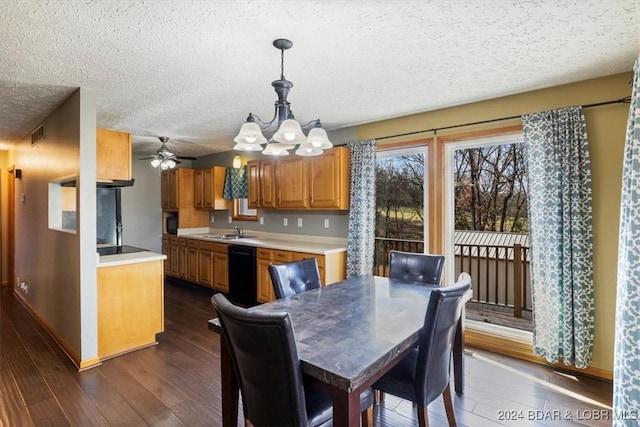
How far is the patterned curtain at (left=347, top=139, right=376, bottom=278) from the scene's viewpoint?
393cm

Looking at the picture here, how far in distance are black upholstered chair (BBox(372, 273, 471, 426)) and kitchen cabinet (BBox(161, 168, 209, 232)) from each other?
5.29 m

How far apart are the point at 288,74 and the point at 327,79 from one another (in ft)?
1.06

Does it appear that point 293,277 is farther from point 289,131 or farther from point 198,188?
point 198,188

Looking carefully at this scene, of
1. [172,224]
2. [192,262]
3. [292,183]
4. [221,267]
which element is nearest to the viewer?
[292,183]

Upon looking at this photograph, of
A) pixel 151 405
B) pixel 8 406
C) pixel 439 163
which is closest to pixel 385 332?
pixel 151 405

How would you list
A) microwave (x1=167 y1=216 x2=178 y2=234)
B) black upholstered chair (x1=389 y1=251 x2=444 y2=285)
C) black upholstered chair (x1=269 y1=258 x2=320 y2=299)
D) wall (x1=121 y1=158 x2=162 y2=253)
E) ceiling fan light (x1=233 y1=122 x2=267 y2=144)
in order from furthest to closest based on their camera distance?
microwave (x1=167 y1=216 x2=178 y2=234) < wall (x1=121 y1=158 x2=162 y2=253) < black upholstered chair (x1=389 y1=251 x2=444 y2=285) < black upholstered chair (x1=269 y1=258 x2=320 y2=299) < ceiling fan light (x1=233 y1=122 x2=267 y2=144)

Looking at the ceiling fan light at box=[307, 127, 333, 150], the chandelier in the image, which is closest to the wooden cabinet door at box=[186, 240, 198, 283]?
the chandelier

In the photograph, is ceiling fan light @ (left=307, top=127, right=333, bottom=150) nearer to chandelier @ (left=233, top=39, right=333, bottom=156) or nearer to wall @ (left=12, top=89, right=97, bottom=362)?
chandelier @ (left=233, top=39, right=333, bottom=156)

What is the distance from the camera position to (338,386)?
1.23 m

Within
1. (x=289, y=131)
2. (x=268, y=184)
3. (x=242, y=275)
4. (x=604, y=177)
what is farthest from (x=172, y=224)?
(x=604, y=177)

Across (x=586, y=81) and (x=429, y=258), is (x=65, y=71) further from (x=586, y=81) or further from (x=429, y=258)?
(x=586, y=81)

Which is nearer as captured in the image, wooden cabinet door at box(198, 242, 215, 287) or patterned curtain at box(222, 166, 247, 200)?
wooden cabinet door at box(198, 242, 215, 287)

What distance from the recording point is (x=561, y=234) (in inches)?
108

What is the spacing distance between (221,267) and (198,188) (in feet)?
5.98
